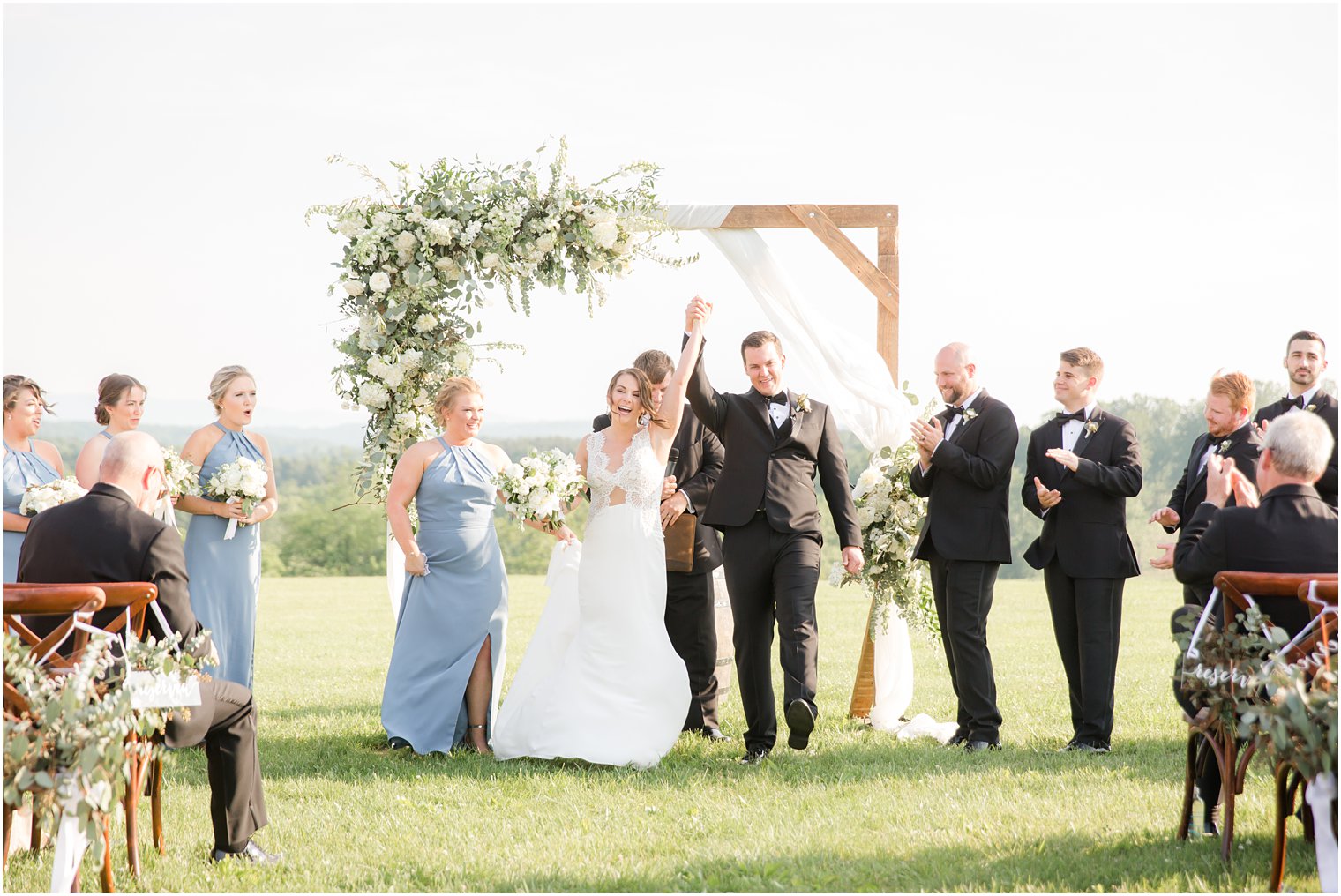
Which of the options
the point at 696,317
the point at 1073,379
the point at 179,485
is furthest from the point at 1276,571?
the point at 179,485

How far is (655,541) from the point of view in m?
6.75

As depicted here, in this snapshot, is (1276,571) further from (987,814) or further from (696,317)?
(696,317)

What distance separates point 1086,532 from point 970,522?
617mm

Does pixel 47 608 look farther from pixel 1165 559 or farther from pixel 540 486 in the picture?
pixel 1165 559

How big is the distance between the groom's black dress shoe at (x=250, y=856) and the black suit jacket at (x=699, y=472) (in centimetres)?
317

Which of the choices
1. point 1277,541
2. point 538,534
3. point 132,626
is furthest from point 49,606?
point 538,534

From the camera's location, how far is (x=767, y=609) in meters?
6.72

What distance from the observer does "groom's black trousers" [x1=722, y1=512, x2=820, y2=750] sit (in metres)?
6.49

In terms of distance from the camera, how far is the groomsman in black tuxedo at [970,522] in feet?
22.0

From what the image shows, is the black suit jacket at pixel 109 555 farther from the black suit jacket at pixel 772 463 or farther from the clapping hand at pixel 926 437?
the clapping hand at pixel 926 437

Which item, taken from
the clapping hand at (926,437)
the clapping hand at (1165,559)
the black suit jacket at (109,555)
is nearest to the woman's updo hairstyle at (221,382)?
the black suit jacket at (109,555)

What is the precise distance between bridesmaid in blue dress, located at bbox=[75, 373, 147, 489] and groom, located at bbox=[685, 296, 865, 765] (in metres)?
3.31

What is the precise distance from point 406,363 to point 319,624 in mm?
11891

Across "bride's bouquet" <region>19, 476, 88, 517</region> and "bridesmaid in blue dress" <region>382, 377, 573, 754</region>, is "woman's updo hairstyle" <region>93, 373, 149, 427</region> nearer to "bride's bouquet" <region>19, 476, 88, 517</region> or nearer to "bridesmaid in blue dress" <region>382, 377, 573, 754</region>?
"bride's bouquet" <region>19, 476, 88, 517</region>
